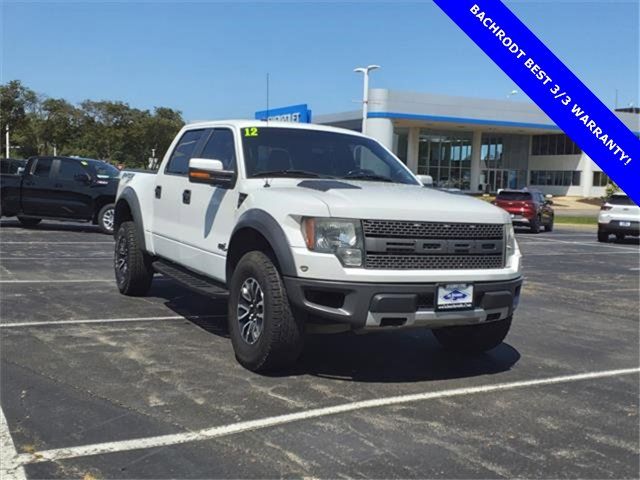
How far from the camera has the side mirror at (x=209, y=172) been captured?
5.19m

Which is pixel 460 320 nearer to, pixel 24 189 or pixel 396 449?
pixel 396 449

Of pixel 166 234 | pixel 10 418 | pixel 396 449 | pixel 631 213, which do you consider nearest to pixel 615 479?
pixel 396 449

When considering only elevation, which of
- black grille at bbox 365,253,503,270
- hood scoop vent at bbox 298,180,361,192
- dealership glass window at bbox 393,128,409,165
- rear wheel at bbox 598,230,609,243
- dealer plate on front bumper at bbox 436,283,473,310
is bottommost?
rear wheel at bbox 598,230,609,243

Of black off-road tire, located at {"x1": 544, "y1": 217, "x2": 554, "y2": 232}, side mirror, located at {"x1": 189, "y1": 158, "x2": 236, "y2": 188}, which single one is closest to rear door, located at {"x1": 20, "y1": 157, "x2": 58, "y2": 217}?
side mirror, located at {"x1": 189, "y1": 158, "x2": 236, "y2": 188}

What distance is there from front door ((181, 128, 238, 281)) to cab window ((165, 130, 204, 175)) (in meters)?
0.29

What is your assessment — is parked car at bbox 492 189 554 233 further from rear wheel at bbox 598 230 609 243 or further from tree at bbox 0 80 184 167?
tree at bbox 0 80 184 167

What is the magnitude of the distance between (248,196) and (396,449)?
7.75 feet

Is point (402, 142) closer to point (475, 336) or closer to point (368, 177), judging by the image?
point (368, 177)

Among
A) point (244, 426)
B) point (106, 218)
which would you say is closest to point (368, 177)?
point (244, 426)

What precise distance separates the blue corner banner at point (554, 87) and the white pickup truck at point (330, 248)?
3.15 metres

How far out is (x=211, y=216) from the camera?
5707mm

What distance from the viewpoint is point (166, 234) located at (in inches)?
262

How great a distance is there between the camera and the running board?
5484 mm

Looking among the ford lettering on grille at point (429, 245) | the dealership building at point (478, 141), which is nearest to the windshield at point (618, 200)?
the ford lettering on grille at point (429, 245)
